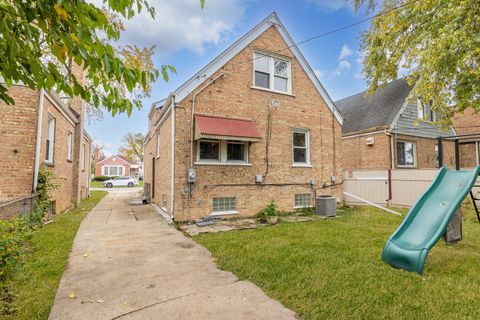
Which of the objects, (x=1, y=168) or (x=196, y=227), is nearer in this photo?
(x=1, y=168)

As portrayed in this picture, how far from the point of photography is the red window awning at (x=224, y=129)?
29.1 ft

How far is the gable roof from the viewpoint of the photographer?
51.5 ft

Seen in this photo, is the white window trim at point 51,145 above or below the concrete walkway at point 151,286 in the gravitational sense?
above

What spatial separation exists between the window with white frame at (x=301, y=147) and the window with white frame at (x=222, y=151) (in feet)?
8.58

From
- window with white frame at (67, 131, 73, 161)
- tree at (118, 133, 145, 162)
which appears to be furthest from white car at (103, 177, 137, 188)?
window with white frame at (67, 131, 73, 161)

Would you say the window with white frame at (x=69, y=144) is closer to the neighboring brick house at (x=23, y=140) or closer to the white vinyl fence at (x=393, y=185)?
the neighboring brick house at (x=23, y=140)

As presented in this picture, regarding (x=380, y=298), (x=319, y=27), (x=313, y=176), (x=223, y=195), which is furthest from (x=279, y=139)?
(x=380, y=298)

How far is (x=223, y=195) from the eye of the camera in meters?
9.74

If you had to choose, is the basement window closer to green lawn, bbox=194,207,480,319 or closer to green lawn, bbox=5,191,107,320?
green lawn, bbox=194,207,480,319

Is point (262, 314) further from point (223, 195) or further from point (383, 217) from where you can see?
point (383, 217)

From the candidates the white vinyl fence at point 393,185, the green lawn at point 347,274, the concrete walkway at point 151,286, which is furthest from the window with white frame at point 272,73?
the concrete walkway at point 151,286

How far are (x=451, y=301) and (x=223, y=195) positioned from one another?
7110 millimetres

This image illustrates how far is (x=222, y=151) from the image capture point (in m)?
9.84

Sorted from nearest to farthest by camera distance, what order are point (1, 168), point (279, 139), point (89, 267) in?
point (89, 267), point (1, 168), point (279, 139)
